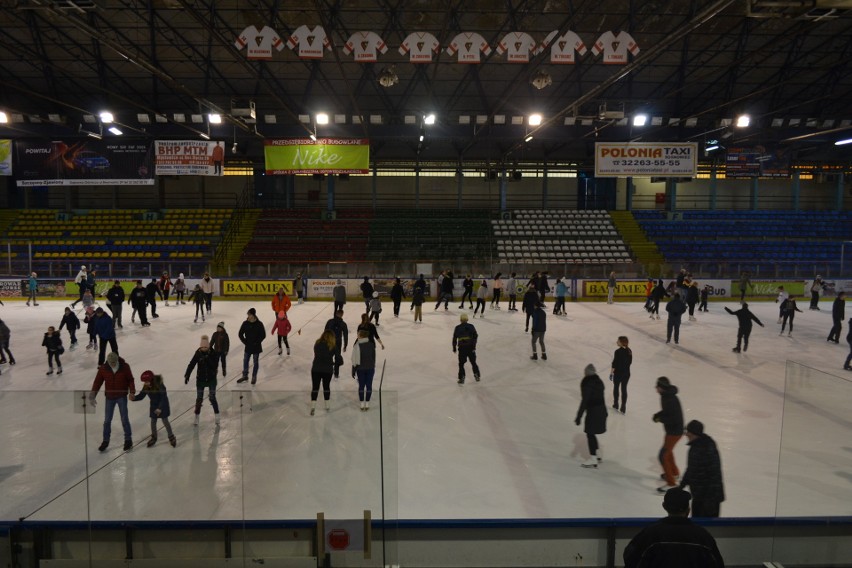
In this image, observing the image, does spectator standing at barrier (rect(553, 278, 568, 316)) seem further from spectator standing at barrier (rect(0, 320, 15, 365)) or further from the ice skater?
spectator standing at barrier (rect(0, 320, 15, 365))

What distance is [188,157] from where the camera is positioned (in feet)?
71.9

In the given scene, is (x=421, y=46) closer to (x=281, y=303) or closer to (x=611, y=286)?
(x=281, y=303)

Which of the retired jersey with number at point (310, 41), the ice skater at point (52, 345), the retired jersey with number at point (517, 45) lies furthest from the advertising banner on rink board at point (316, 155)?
the ice skater at point (52, 345)

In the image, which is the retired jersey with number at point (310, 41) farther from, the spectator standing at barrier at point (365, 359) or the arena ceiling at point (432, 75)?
the spectator standing at barrier at point (365, 359)

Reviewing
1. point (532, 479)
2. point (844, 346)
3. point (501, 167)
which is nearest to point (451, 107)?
point (501, 167)

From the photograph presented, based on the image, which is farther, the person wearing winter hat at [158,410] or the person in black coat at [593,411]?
the person in black coat at [593,411]

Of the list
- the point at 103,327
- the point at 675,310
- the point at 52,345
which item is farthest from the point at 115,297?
the point at 675,310

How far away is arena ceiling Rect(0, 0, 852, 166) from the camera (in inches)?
871

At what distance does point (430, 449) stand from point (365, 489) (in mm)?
2651

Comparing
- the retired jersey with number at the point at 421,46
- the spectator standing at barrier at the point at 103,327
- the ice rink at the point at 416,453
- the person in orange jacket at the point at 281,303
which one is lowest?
the ice rink at the point at 416,453

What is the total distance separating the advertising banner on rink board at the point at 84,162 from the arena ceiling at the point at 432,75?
5.38 ft

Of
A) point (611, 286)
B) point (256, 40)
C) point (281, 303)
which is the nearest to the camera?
point (281, 303)

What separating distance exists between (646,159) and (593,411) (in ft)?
54.6

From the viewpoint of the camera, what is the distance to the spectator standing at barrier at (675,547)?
3.27 m
